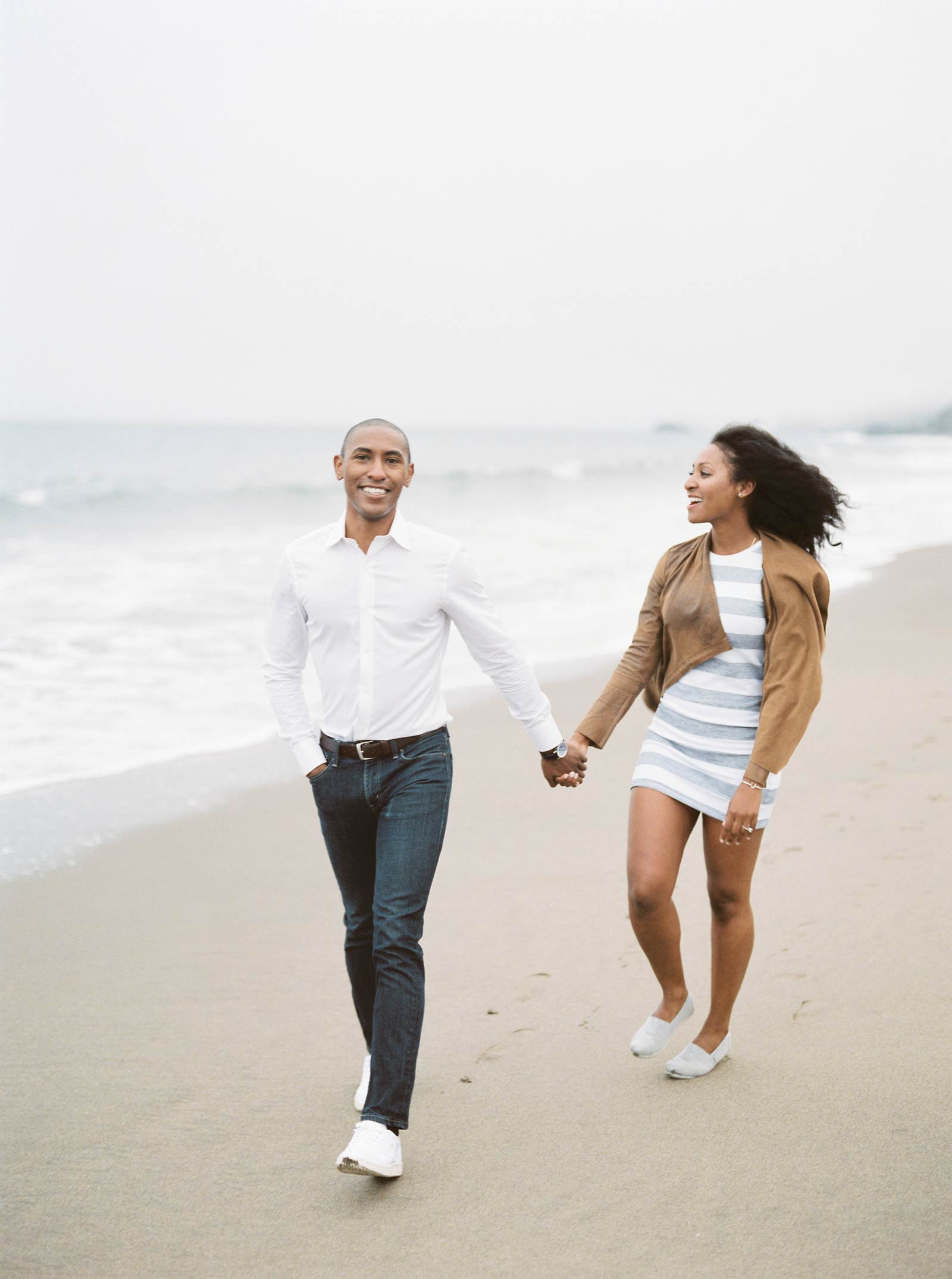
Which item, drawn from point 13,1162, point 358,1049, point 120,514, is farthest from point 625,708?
point 120,514

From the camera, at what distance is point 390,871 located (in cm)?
288

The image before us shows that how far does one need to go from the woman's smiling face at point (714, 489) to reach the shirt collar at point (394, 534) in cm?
82

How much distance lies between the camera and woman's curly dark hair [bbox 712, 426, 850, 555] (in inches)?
130

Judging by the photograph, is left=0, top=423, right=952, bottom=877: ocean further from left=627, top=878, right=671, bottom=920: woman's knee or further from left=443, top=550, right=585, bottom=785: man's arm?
left=627, top=878, right=671, bottom=920: woman's knee

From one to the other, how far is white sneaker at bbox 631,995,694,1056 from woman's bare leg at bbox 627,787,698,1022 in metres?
0.02

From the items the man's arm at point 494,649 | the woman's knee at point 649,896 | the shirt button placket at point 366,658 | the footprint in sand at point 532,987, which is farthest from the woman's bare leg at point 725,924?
the shirt button placket at point 366,658

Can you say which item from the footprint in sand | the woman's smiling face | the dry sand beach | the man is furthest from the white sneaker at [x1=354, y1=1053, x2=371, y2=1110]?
the woman's smiling face

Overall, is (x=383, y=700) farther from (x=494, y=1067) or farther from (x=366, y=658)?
(x=494, y=1067)

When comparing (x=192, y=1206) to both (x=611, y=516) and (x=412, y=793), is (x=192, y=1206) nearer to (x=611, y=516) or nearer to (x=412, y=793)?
(x=412, y=793)

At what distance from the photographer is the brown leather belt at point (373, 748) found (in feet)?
9.64

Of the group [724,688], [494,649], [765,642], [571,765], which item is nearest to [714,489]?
[765,642]

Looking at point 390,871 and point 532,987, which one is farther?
point 532,987

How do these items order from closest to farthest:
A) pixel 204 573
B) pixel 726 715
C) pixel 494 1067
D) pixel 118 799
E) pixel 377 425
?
pixel 377 425 < pixel 726 715 < pixel 494 1067 < pixel 118 799 < pixel 204 573

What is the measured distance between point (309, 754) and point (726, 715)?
1.14 m
